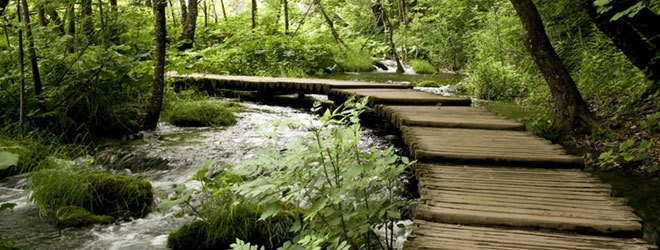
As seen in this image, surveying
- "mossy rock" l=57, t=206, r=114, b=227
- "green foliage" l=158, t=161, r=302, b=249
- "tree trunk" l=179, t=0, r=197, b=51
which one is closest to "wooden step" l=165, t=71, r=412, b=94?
"tree trunk" l=179, t=0, r=197, b=51

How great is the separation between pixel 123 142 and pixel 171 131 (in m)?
0.85

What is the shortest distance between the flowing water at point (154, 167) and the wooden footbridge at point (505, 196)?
80 centimetres

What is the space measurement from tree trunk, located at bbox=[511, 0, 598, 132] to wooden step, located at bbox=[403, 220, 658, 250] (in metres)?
3.48

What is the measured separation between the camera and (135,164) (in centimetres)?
556

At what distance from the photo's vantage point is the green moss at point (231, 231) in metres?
3.56

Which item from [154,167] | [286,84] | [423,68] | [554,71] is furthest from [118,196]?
[423,68]

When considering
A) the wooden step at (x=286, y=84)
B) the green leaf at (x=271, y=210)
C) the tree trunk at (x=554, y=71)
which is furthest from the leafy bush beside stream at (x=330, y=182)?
the wooden step at (x=286, y=84)

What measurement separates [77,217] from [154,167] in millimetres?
1568

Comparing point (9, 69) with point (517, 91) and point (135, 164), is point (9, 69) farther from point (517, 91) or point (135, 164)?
point (517, 91)

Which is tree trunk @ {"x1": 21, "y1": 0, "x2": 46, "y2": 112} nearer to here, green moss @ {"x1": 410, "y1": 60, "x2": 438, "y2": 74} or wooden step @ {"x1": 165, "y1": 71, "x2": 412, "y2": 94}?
wooden step @ {"x1": 165, "y1": 71, "x2": 412, "y2": 94}

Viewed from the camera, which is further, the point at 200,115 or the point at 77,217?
the point at 200,115

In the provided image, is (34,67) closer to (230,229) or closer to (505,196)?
(230,229)

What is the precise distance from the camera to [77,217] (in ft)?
12.9

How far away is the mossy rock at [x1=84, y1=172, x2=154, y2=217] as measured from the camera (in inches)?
164
